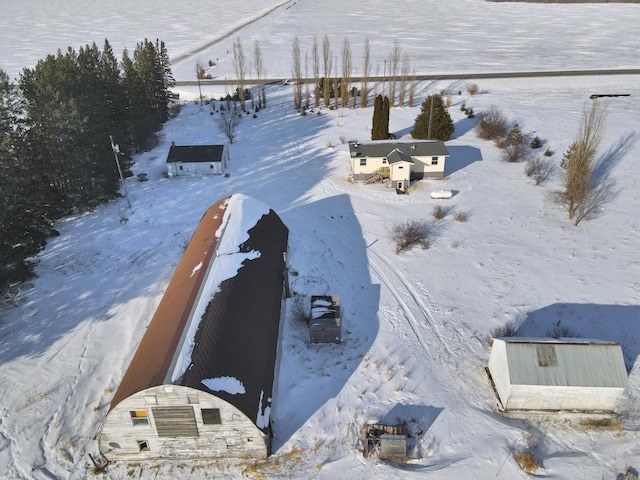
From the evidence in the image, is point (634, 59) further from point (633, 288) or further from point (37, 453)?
point (37, 453)

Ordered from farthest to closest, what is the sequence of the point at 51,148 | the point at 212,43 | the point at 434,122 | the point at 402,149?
1. the point at 212,43
2. the point at 434,122
3. the point at 402,149
4. the point at 51,148

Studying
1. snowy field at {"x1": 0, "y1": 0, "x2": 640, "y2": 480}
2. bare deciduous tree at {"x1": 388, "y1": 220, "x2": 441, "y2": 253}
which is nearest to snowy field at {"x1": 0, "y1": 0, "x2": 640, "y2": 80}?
snowy field at {"x1": 0, "y1": 0, "x2": 640, "y2": 480}

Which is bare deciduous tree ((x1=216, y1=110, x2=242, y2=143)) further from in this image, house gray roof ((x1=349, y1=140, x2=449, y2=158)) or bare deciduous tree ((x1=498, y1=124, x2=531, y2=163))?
bare deciduous tree ((x1=498, y1=124, x2=531, y2=163))

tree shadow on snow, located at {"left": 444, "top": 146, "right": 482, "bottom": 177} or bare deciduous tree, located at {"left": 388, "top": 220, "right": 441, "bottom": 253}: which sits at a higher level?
tree shadow on snow, located at {"left": 444, "top": 146, "right": 482, "bottom": 177}

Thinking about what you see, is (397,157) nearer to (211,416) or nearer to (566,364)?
(566,364)

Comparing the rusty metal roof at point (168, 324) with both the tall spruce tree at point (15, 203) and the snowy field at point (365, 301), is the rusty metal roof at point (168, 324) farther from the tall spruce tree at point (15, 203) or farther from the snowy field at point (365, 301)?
the tall spruce tree at point (15, 203)

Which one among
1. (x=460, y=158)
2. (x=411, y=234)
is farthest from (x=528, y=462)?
(x=460, y=158)

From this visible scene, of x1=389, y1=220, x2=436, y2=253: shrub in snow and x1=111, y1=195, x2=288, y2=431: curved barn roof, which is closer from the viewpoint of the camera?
x1=111, y1=195, x2=288, y2=431: curved barn roof
